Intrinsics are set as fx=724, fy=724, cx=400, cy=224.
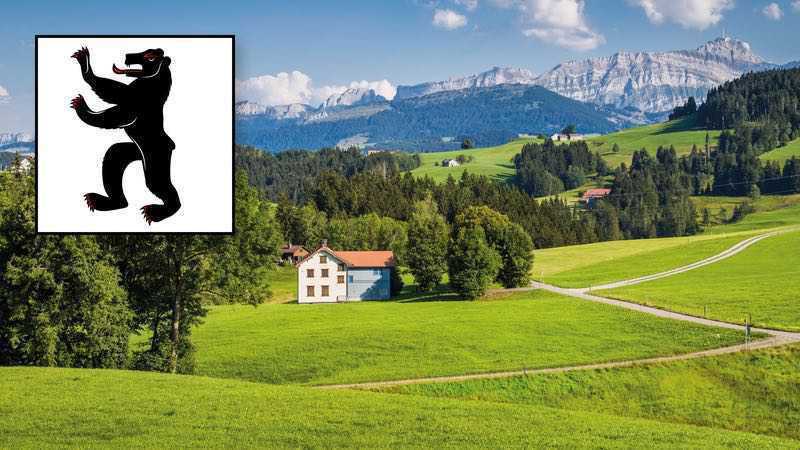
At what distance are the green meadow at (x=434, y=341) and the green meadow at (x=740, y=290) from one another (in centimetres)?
652

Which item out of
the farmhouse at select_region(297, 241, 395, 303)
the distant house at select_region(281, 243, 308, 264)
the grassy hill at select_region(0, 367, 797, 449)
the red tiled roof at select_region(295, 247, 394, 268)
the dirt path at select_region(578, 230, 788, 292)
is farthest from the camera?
the distant house at select_region(281, 243, 308, 264)

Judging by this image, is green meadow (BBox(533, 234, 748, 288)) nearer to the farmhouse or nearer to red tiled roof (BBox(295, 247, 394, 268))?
red tiled roof (BBox(295, 247, 394, 268))

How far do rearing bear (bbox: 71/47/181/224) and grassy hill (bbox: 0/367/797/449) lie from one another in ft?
53.7

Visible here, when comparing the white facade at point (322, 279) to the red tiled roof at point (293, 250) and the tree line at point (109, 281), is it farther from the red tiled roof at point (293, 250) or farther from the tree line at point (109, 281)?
the tree line at point (109, 281)

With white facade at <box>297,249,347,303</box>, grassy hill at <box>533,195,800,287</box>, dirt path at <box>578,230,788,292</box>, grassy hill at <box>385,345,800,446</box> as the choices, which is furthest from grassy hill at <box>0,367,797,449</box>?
white facade at <box>297,249,347,303</box>

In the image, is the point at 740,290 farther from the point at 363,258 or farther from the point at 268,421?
the point at 268,421

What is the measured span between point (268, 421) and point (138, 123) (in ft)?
68.0

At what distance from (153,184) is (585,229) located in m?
179

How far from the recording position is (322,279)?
102062 millimetres

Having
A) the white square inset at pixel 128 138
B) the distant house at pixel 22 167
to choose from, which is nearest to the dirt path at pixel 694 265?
the distant house at pixel 22 167

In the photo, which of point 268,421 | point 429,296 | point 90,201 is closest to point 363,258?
point 429,296

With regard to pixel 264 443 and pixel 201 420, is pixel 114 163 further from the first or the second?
pixel 201 420

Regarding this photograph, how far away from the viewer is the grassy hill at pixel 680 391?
4194cm

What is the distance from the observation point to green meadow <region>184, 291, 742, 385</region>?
51.3 meters
